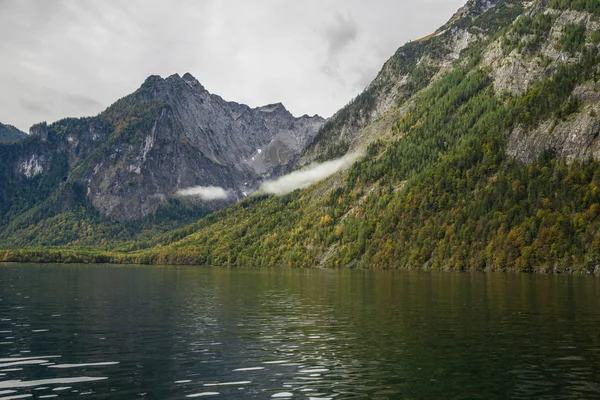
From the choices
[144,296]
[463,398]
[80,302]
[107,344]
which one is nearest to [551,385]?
[463,398]

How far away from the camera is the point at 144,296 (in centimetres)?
8006

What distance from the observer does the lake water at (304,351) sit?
82.6 feet

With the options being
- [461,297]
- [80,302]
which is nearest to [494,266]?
[461,297]

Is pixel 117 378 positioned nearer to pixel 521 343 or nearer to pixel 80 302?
pixel 521 343

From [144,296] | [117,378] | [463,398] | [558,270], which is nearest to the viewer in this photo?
[463,398]

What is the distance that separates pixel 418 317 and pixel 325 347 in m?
18.3

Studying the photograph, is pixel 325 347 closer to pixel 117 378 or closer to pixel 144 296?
pixel 117 378

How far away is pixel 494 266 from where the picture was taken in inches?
7082

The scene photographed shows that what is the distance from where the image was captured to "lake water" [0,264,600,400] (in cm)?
2517

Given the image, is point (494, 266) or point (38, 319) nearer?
point (38, 319)

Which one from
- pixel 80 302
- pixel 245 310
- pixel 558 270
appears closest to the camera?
pixel 245 310

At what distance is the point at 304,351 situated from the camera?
1389 inches

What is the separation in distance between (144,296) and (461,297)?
4924cm

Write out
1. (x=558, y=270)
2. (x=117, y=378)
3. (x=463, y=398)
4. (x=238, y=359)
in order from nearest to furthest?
(x=463, y=398), (x=117, y=378), (x=238, y=359), (x=558, y=270)
